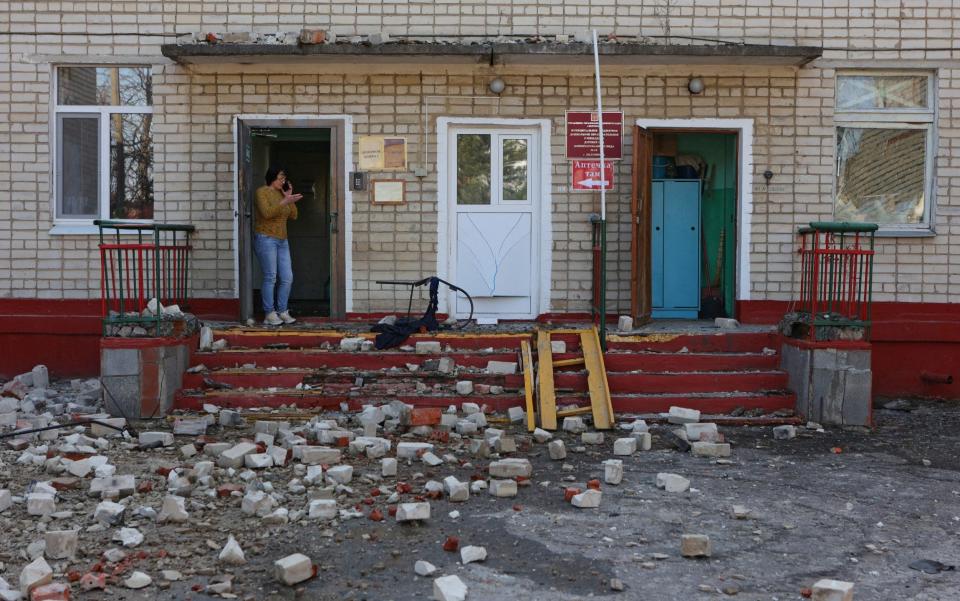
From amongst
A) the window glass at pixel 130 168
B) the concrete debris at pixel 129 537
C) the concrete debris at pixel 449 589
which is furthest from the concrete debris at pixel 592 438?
the window glass at pixel 130 168

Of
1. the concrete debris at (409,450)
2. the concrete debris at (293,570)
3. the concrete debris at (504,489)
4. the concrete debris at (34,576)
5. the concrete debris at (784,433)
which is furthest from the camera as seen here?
the concrete debris at (784,433)

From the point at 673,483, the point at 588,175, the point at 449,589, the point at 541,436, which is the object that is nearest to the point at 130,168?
the point at 588,175

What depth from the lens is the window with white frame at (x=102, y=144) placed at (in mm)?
10133

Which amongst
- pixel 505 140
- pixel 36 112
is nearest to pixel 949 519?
pixel 505 140

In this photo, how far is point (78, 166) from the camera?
10.2 meters

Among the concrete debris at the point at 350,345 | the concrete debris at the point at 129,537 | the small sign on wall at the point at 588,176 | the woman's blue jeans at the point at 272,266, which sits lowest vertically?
the concrete debris at the point at 129,537

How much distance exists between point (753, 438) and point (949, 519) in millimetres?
2133

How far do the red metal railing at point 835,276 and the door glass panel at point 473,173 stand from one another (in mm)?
3218

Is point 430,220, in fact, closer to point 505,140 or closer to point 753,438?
point 505,140

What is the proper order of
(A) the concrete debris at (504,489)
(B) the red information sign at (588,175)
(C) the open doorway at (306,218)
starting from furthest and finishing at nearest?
(C) the open doorway at (306,218) → (B) the red information sign at (588,175) → (A) the concrete debris at (504,489)

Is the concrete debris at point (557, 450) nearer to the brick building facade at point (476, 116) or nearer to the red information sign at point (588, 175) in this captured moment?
the brick building facade at point (476, 116)

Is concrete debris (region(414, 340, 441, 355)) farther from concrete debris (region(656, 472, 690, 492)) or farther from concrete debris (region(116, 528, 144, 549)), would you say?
concrete debris (region(116, 528, 144, 549))

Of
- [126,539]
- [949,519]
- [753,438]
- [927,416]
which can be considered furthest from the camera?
[927,416]

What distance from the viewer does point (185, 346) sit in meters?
8.59
